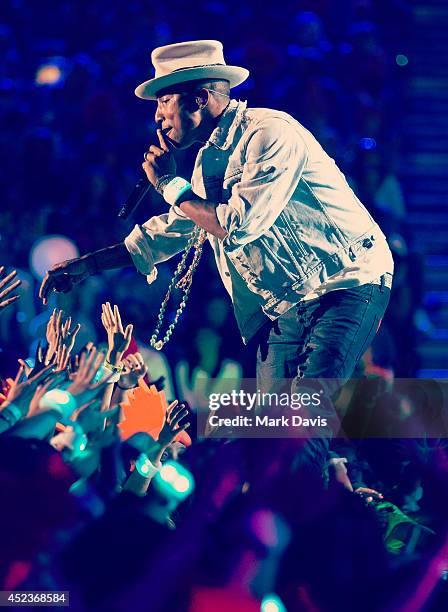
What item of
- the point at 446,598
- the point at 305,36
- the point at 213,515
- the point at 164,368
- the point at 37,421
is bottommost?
the point at 446,598

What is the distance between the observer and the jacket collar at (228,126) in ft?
10.9

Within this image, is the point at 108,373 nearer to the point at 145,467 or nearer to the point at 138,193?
the point at 145,467

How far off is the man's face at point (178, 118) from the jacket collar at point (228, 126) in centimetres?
8

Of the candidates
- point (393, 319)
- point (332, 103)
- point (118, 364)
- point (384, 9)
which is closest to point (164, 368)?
point (118, 364)

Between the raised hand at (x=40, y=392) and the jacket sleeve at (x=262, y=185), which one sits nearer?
the raised hand at (x=40, y=392)

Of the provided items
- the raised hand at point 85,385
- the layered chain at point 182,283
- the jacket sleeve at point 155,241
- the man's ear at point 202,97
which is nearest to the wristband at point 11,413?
the raised hand at point 85,385

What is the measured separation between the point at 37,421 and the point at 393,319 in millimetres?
1398

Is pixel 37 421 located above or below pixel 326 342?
below

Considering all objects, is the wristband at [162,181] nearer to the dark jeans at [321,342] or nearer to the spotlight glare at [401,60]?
the dark jeans at [321,342]

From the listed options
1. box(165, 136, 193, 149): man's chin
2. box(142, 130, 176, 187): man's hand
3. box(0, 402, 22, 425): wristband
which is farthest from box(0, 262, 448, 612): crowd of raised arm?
box(165, 136, 193, 149): man's chin

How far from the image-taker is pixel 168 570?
3.08 metres

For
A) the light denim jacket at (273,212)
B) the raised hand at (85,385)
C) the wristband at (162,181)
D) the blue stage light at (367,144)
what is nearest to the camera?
the raised hand at (85,385)

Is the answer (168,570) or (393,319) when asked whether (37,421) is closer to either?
(168,570)

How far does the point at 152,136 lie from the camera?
341cm
